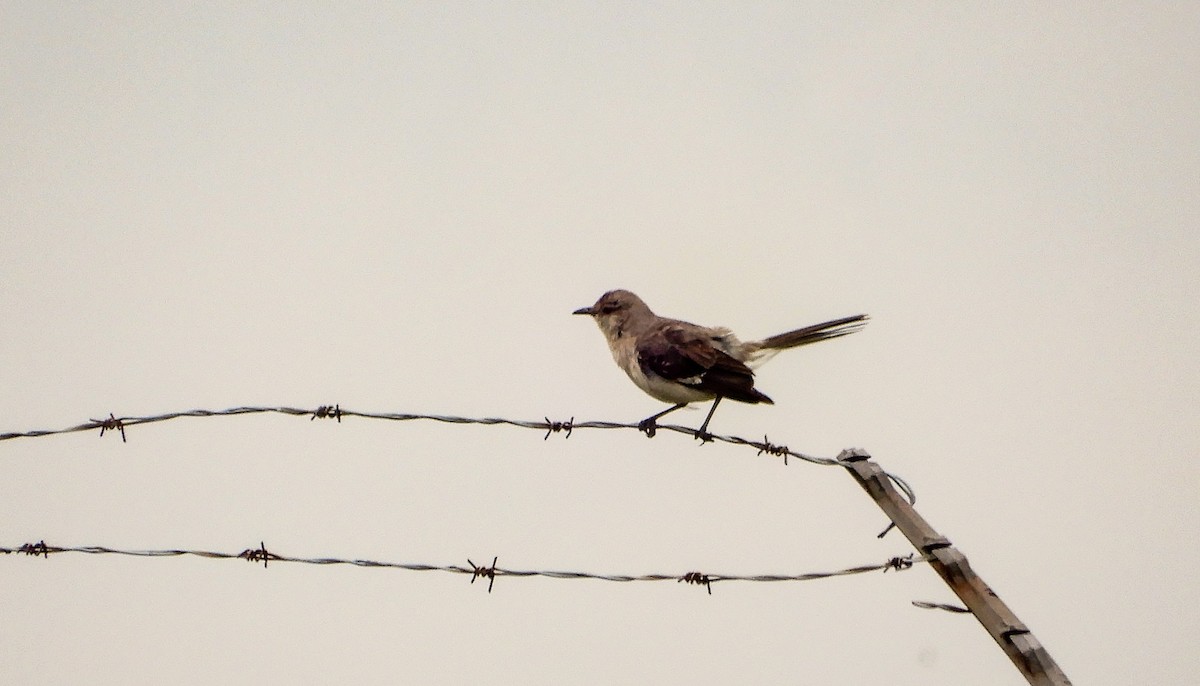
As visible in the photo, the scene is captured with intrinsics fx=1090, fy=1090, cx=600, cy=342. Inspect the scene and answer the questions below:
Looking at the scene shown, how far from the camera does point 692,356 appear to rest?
6.66 m

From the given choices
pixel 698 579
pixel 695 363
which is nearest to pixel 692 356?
pixel 695 363

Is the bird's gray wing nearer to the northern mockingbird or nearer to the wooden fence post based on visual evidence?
the northern mockingbird

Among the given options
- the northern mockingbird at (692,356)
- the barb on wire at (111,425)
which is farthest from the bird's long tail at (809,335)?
the barb on wire at (111,425)

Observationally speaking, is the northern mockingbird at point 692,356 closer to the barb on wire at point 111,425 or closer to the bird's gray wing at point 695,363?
the bird's gray wing at point 695,363

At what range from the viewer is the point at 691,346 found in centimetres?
681

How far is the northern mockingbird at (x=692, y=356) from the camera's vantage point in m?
6.39

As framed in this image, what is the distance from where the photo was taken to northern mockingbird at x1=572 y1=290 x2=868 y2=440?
6387 millimetres

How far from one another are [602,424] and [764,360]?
7.80ft

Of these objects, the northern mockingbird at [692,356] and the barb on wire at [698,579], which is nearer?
the barb on wire at [698,579]

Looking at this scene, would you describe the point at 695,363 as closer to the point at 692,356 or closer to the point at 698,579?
the point at 692,356

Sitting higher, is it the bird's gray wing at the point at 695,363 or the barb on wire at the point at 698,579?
the bird's gray wing at the point at 695,363

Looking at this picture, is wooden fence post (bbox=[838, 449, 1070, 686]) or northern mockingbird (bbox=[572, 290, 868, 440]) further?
northern mockingbird (bbox=[572, 290, 868, 440])

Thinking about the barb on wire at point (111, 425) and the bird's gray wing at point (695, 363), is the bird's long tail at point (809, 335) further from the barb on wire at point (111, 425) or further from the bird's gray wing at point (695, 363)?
the barb on wire at point (111, 425)

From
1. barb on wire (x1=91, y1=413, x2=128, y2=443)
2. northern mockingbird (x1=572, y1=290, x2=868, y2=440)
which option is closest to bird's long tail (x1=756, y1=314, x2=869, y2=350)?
northern mockingbird (x1=572, y1=290, x2=868, y2=440)
